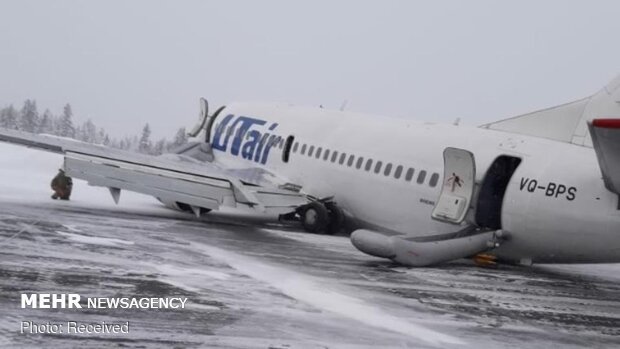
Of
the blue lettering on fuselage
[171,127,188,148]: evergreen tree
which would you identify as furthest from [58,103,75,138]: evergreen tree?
the blue lettering on fuselage

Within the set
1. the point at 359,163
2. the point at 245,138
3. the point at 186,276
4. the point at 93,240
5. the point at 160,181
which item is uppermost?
the point at 245,138

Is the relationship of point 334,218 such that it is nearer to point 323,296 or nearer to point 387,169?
point 387,169

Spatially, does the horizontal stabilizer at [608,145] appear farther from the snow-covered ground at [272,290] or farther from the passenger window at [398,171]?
the passenger window at [398,171]

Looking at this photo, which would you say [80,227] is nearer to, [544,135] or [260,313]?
[260,313]

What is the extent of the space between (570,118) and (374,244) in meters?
4.83

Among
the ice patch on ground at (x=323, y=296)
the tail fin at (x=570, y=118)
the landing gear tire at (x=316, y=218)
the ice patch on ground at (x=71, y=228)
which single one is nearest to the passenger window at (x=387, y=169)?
the landing gear tire at (x=316, y=218)

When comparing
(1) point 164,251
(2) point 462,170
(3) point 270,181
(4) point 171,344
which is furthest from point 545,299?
(3) point 270,181

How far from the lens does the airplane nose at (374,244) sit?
557 inches

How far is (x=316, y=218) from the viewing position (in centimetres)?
1977

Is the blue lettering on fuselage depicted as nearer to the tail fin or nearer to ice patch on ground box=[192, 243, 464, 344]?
the tail fin

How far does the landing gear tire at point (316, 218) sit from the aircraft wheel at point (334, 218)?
153mm

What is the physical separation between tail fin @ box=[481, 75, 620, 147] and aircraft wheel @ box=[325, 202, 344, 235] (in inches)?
199

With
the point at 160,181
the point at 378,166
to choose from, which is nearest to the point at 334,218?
the point at 378,166

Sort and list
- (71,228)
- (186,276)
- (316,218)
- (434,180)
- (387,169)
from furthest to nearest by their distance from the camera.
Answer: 1. (316,218)
2. (387,169)
3. (434,180)
4. (71,228)
5. (186,276)
